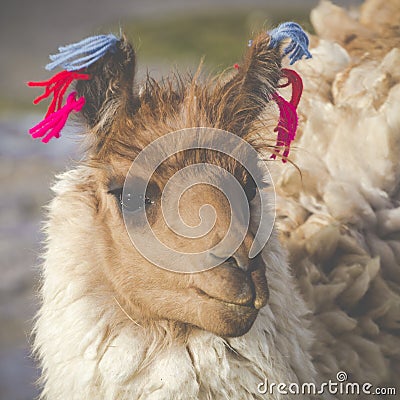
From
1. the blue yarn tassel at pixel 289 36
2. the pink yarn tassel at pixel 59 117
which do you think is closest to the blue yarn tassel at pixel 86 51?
the pink yarn tassel at pixel 59 117

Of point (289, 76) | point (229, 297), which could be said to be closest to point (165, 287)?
point (229, 297)

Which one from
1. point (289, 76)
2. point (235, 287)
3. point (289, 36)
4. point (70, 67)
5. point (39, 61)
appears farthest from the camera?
point (39, 61)

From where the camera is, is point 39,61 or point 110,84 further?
point 39,61

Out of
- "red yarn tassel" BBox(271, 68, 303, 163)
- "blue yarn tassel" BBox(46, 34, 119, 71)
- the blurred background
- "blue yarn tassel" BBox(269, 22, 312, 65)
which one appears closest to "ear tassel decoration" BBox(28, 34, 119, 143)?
"blue yarn tassel" BBox(46, 34, 119, 71)

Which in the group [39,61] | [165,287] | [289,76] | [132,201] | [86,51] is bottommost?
[39,61]

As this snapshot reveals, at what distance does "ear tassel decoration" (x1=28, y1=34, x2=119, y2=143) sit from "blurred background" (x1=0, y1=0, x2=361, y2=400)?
24 centimetres

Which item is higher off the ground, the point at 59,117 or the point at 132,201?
the point at 59,117

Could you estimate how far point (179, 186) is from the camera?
2.41m

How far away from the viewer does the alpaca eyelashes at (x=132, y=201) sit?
247 cm

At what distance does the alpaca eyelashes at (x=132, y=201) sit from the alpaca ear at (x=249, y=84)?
40 cm

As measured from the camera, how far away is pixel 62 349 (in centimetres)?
265

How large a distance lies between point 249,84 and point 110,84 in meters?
0.53

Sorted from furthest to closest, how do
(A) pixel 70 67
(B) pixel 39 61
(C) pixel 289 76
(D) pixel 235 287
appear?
(B) pixel 39 61 → (C) pixel 289 76 → (A) pixel 70 67 → (D) pixel 235 287

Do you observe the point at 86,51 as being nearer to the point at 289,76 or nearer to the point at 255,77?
the point at 255,77
